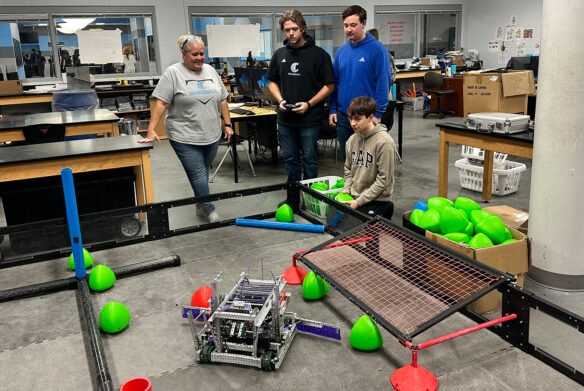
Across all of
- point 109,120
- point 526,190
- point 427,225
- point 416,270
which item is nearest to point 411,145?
point 526,190

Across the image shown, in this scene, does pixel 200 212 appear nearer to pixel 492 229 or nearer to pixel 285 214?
pixel 285 214

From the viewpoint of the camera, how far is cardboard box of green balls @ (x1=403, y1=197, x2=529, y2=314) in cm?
232

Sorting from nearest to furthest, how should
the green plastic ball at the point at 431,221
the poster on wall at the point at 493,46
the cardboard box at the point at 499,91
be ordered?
the green plastic ball at the point at 431,221 → the cardboard box at the point at 499,91 → the poster on wall at the point at 493,46

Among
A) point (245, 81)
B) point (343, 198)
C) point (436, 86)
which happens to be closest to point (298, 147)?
point (343, 198)

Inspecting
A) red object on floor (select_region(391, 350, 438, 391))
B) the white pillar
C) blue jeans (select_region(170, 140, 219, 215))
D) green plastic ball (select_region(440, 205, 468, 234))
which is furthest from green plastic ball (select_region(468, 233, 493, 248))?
blue jeans (select_region(170, 140, 219, 215))

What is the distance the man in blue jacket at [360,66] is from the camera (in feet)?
11.2

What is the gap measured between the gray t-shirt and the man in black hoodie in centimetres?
48

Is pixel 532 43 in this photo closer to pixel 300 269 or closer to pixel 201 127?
pixel 201 127

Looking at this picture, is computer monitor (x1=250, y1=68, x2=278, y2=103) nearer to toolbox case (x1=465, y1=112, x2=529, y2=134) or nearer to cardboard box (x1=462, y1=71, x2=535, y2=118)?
cardboard box (x1=462, y1=71, x2=535, y2=118)

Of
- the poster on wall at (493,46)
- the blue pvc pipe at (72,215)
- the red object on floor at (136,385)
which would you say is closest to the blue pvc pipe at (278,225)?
the blue pvc pipe at (72,215)

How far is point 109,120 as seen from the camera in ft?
15.4

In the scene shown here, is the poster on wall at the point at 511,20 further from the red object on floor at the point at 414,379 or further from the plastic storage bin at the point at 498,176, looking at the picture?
the red object on floor at the point at 414,379

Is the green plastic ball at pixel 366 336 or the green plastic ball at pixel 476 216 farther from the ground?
the green plastic ball at pixel 476 216

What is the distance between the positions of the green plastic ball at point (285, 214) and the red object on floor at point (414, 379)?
161cm
